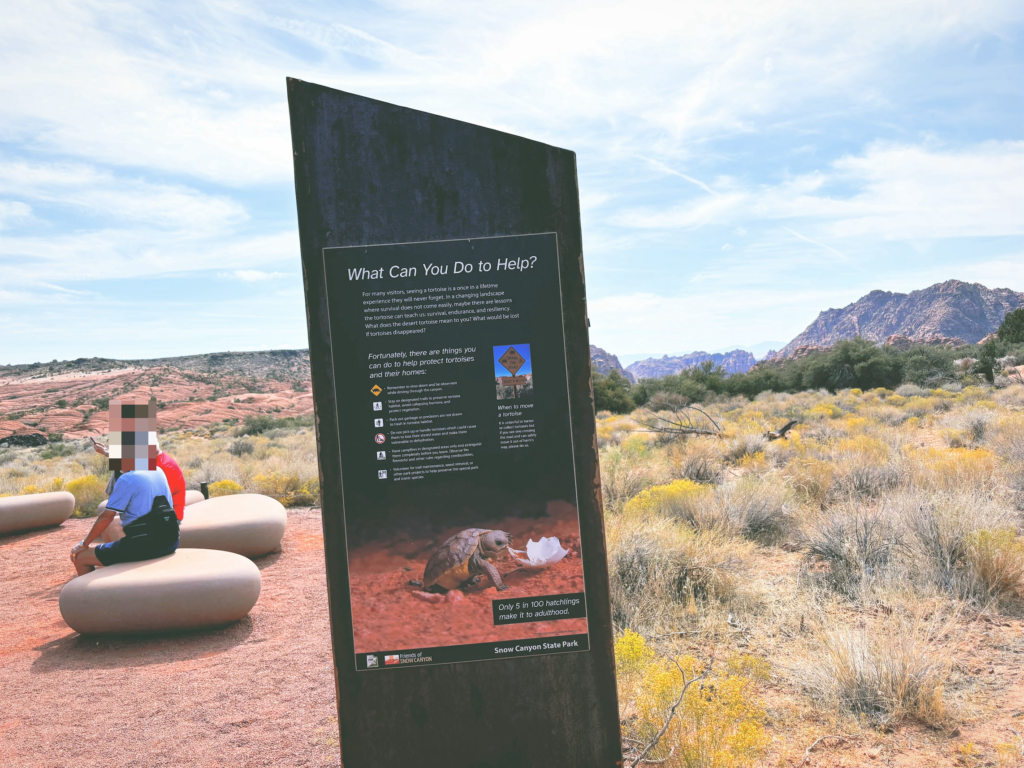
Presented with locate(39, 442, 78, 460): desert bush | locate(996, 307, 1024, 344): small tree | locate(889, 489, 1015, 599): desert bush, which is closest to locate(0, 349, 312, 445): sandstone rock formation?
locate(39, 442, 78, 460): desert bush

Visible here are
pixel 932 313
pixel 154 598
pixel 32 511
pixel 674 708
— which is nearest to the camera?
pixel 674 708

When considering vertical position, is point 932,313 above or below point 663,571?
above

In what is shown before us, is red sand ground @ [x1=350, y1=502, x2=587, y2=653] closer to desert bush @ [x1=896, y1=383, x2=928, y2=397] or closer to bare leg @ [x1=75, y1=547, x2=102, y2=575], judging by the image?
bare leg @ [x1=75, y1=547, x2=102, y2=575]

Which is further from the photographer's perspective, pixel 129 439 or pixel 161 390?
pixel 161 390

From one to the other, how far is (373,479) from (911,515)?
5501 mm

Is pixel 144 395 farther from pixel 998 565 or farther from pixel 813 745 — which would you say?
pixel 813 745

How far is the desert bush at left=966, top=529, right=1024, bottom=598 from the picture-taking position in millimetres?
4938

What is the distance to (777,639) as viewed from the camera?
14.7 feet

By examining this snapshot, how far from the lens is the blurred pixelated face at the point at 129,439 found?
17.8 feet

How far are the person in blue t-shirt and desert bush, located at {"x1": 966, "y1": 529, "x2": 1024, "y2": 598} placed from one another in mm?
6788

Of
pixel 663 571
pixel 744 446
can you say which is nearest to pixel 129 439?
pixel 663 571

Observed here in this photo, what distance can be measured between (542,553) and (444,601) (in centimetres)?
46

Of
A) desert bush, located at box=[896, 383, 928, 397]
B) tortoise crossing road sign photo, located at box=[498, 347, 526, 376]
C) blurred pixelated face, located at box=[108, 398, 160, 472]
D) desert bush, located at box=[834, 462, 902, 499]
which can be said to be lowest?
desert bush, located at box=[834, 462, 902, 499]

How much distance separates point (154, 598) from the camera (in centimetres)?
516
